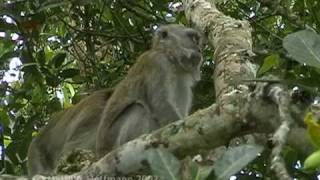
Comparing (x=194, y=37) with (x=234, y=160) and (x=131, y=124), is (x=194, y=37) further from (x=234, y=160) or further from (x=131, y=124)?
(x=234, y=160)

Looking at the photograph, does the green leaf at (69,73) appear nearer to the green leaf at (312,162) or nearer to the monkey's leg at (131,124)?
the monkey's leg at (131,124)

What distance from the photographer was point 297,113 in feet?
9.27

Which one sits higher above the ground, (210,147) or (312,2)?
(312,2)

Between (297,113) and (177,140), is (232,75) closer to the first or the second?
(177,140)

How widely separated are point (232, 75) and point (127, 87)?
2252 mm

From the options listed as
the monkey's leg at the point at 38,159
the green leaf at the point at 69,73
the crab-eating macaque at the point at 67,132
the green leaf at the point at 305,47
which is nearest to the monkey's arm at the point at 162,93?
the crab-eating macaque at the point at 67,132

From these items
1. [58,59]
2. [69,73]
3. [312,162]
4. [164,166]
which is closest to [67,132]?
[69,73]

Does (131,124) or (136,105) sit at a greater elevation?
(136,105)

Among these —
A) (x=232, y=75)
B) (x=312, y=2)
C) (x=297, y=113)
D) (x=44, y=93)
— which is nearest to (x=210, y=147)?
(x=297, y=113)

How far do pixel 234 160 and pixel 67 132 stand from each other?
195 inches

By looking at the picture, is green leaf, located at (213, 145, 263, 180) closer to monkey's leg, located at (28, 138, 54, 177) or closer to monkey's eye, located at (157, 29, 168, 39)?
monkey's leg, located at (28, 138, 54, 177)

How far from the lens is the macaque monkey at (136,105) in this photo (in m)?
6.60

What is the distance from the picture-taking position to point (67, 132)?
6879 mm

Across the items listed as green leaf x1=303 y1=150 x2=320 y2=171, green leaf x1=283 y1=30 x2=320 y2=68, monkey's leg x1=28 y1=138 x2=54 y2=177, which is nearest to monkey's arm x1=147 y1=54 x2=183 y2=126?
monkey's leg x1=28 y1=138 x2=54 y2=177
